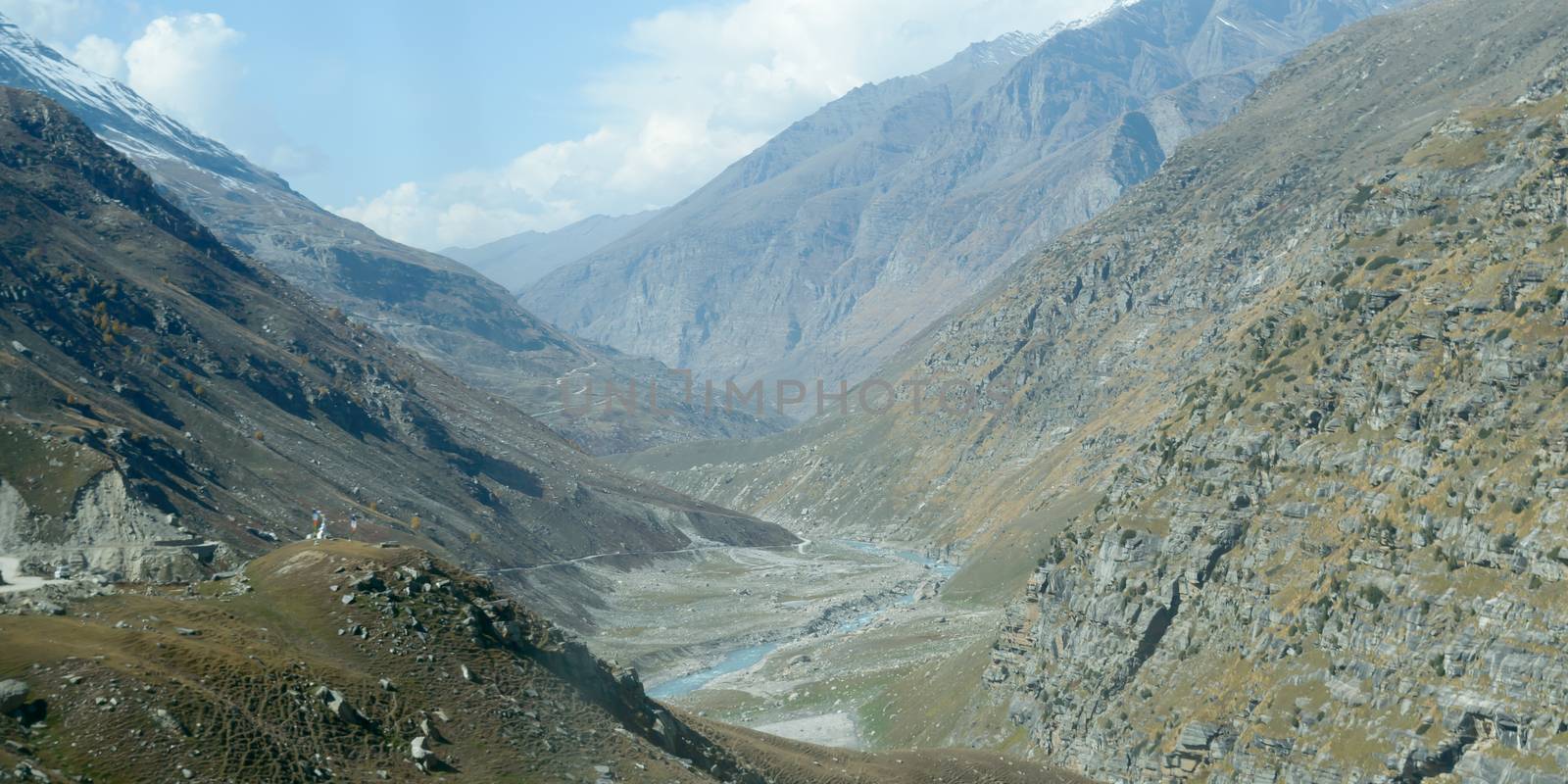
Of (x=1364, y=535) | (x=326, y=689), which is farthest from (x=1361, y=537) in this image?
(x=326, y=689)

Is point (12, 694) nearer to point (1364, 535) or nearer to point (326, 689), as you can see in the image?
point (326, 689)

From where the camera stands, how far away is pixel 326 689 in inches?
2175

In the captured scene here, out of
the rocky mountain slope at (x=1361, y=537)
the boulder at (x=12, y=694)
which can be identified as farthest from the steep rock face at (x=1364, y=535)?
the boulder at (x=12, y=694)

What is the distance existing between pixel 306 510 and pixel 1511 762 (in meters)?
147

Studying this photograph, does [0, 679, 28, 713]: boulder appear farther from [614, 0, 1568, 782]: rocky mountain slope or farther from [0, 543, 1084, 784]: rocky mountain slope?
[614, 0, 1568, 782]: rocky mountain slope

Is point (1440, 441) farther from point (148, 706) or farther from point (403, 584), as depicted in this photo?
point (148, 706)

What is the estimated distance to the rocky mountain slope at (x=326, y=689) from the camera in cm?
4847

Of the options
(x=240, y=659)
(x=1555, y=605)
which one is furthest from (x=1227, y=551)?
(x=240, y=659)

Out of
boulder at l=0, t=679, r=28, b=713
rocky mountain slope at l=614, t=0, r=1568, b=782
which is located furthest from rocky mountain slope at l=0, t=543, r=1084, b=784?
rocky mountain slope at l=614, t=0, r=1568, b=782

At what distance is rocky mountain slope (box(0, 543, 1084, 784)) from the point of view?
4847 centimetres

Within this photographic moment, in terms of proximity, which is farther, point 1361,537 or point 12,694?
point 1361,537

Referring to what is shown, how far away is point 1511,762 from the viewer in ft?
269

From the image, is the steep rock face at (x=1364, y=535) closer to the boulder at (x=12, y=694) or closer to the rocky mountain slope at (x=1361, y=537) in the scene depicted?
the rocky mountain slope at (x=1361, y=537)

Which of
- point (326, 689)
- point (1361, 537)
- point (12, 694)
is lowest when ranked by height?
point (1361, 537)
